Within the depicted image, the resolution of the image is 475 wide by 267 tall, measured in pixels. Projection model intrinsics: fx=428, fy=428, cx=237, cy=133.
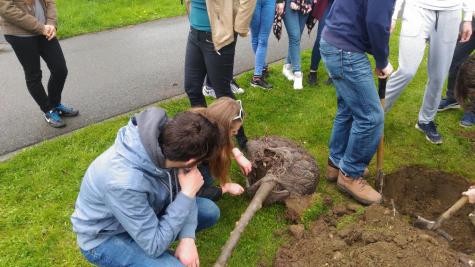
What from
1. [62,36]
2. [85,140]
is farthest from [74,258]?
[62,36]

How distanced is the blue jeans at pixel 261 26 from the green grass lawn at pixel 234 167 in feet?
1.35

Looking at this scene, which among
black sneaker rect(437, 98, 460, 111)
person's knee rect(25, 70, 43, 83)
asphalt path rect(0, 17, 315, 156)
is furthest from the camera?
black sneaker rect(437, 98, 460, 111)

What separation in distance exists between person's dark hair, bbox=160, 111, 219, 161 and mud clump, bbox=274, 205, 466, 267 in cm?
126

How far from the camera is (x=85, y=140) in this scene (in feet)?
14.8

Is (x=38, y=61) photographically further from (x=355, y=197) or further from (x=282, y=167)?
(x=355, y=197)

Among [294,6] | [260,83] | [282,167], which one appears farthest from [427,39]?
[260,83]

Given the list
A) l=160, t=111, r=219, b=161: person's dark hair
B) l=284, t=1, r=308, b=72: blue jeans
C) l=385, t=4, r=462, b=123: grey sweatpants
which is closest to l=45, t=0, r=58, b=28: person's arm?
l=284, t=1, r=308, b=72: blue jeans

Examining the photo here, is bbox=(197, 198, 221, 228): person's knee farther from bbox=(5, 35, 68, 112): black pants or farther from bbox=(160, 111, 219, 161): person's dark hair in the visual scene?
bbox=(5, 35, 68, 112): black pants

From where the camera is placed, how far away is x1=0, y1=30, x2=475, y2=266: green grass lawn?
3207 mm

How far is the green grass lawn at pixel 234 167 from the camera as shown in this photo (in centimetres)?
→ 321

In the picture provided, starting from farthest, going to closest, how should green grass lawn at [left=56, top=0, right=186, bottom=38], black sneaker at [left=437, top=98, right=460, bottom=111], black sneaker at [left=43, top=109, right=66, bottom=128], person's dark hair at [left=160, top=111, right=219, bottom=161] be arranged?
green grass lawn at [left=56, top=0, right=186, bottom=38]
black sneaker at [left=437, top=98, right=460, bottom=111]
black sneaker at [left=43, top=109, right=66, bottom=128]
person's dark hair at [left=160, top=111, right=219, bottom=161]

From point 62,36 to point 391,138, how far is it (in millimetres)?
6216

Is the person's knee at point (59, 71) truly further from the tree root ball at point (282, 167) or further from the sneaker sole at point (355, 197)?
the sneaker sole at point (355, 197)

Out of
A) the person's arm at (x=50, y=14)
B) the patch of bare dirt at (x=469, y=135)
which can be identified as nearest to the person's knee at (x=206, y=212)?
the person's arm at (x=50, y=14)
